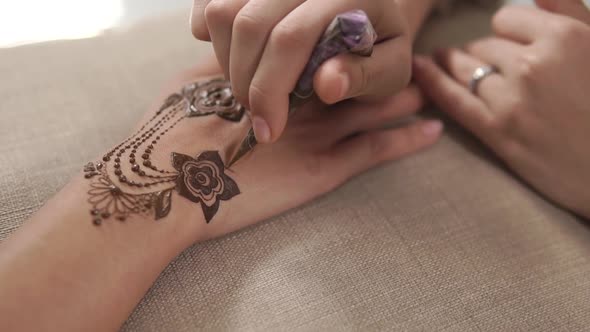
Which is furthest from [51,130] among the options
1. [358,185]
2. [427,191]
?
[427,191]

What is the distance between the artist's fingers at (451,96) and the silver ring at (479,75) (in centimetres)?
1

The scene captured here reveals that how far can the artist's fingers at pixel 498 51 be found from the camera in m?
0.96

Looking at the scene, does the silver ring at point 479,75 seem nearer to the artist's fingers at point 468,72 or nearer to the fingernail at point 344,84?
the artist's fingers at point 468,72

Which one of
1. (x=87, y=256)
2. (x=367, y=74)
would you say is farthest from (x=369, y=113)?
(x=87, y=256)

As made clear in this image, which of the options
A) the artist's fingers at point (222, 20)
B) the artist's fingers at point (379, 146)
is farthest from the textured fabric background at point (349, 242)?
the artist's fingers at point (222, 20)

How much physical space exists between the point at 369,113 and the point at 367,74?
0.58ft

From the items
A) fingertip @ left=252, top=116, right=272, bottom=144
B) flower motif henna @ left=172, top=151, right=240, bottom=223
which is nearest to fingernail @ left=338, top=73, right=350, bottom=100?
fingertip @ left=252, top=116, right=272, bottom=144

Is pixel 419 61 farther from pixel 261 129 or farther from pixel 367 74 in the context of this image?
pixel 261 129

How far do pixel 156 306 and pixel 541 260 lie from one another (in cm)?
52

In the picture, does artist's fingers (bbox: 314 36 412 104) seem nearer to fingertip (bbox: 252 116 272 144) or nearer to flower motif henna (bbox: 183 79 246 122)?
fingertip (bbox: 252 116 272 144)

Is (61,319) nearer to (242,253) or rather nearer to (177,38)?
(242,253)

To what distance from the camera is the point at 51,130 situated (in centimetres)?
86

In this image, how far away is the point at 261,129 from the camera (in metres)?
0.72

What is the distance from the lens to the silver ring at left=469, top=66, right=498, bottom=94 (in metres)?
0.99
